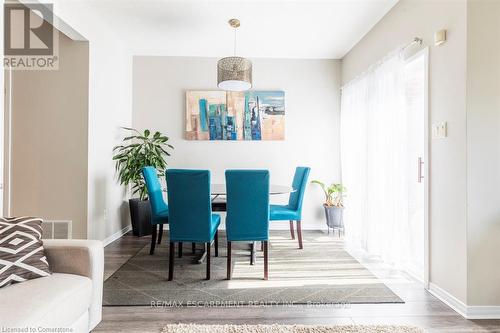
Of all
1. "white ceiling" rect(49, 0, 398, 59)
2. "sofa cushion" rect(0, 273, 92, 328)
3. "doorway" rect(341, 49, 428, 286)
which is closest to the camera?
"sofa cushion" rect(0, 273, 92, 328)

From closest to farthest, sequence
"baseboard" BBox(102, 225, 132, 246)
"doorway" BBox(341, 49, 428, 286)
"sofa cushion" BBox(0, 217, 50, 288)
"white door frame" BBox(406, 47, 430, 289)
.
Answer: "sofa cushion" BBox(0, 217, 50, 288)
"white door frame" BBox(406, 47, 430, 289)
"doorway" BBox(341, 49, 428, 286)
"baseboard" BBox(102, 225, 132, 246)

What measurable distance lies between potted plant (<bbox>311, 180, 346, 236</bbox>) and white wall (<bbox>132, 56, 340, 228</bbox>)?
0.73 feet

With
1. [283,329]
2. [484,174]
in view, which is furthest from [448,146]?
[283,329]

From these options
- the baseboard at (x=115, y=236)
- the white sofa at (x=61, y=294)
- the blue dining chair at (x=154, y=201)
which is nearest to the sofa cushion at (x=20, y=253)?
the white sofa at (x=61, y=294)

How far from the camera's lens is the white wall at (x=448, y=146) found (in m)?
2.03

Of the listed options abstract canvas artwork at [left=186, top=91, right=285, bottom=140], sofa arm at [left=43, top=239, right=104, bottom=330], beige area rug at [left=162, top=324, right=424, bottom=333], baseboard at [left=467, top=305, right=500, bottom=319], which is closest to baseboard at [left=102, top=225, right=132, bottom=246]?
abstract canvas artwork at [left=186, top=91, right=285, bottom=140]

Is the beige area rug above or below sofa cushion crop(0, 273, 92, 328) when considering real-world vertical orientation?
below

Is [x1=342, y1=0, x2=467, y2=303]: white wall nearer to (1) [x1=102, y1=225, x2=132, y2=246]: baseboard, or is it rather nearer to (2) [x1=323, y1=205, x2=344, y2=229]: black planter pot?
(2) [x1=323, y1=205, x2=344, y2=229]: black planter pot

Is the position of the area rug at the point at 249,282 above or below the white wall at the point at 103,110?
below

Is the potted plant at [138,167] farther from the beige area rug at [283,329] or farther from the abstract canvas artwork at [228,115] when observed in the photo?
the beige area rug at [283,329]

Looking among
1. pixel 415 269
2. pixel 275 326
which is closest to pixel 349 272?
pixel 415 269

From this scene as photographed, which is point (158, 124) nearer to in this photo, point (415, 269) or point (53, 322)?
point (53, 322)

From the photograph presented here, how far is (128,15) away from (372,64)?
3.00m

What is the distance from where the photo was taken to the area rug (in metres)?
2.22
